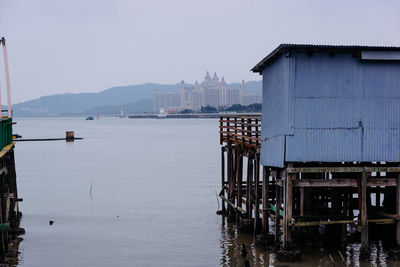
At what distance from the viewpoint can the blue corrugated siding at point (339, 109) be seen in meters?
15.8

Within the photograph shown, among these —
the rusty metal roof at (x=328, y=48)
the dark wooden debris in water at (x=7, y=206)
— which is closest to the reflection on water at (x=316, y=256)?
the rusty metal roof at (x=328, y=48)

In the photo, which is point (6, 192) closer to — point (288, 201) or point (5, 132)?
point (5, 132)

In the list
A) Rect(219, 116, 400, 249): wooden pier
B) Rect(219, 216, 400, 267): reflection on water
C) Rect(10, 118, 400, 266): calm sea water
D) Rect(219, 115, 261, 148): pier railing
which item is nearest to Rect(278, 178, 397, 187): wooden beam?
Rect(219, 116, 400, 249): wooden pier

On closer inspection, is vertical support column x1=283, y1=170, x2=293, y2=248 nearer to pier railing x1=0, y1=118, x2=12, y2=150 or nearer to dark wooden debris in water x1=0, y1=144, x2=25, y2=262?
dark wooden debris in water x1=0, y1=144, x2=25, y2=262

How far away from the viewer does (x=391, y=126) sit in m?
16.0

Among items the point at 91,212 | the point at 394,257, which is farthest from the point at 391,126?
the point at 91,212

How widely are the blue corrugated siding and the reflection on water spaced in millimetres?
3278

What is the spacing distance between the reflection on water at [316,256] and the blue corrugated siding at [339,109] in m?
3.28

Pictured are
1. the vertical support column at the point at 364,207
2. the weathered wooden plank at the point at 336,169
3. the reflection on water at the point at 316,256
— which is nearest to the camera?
the weathered wooden plank at the point at 336,169

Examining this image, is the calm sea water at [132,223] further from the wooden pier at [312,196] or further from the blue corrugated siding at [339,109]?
the blue corrugated siding at [339,109]

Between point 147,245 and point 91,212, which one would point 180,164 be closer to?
point 91,212

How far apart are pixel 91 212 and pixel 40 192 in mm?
8247

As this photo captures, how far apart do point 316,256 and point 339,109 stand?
4898 millimetres

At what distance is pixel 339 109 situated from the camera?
52.2 ft
